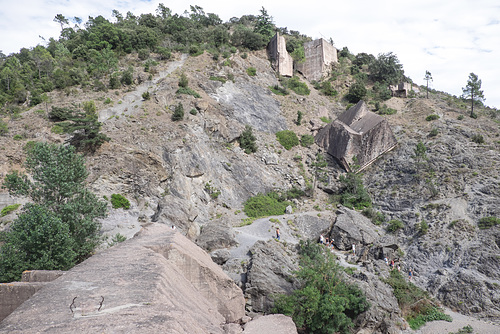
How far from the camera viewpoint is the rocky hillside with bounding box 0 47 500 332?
66.2 ft

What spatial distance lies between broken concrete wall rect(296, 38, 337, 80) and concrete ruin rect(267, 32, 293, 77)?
336 centimetres

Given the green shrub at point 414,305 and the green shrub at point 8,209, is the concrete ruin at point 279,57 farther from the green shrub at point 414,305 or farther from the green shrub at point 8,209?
the green shrub at point 8,209

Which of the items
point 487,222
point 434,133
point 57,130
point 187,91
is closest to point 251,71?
point 187,91

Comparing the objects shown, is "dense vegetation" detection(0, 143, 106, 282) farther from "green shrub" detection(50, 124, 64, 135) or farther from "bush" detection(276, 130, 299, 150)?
"bush" detection(276, 130, 299, 150)

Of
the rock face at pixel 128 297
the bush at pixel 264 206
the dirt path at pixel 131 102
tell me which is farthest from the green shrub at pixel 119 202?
the rock face at pixel 128 297

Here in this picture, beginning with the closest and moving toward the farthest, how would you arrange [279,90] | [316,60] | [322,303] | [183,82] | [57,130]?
[322,303] → [57,130] → [183,82] → [279,90] → [316,60]

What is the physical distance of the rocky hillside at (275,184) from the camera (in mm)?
20188

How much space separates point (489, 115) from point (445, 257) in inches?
1318

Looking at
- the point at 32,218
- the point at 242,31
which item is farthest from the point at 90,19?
the point at 32,218

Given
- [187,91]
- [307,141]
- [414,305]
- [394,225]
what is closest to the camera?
[414,305]

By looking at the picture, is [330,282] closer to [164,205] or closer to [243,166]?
[164,205]

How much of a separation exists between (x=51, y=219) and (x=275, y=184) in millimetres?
23850

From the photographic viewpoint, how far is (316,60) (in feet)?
186

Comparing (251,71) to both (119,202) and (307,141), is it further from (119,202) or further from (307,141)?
(119,202)
